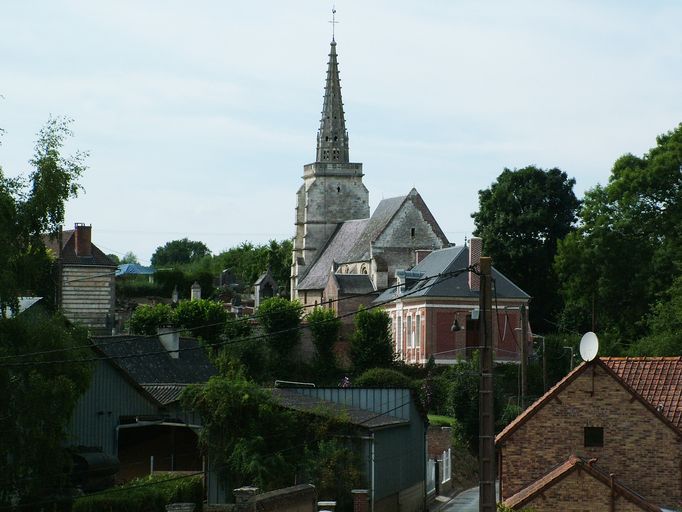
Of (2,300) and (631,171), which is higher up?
(631,171)

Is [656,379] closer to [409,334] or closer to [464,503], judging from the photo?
[464,503]

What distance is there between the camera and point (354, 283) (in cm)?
10338

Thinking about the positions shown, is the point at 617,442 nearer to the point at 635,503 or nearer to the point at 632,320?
the point at 635,503

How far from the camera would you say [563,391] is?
34562 millimetres

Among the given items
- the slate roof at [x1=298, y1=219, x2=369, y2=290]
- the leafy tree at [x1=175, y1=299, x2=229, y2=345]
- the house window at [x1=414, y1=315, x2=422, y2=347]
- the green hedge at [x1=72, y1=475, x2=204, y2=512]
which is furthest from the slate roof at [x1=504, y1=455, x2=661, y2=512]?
the slate roof at [x1=298, y1=219, x2=369, y2=290]

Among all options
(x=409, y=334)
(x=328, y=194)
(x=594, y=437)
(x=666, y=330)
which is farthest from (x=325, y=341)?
(x=594, y=437)

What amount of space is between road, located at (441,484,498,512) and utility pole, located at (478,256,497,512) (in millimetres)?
20445

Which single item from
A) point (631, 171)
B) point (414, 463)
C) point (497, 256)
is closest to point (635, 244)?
point (631, 171)

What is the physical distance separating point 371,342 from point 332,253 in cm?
3123

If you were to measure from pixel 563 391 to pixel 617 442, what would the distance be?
164cm

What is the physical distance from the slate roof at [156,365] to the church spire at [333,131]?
65585 millimetres

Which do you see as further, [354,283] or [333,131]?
[333,131]

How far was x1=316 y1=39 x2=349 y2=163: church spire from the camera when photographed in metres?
120

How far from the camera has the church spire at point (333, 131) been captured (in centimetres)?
12031
